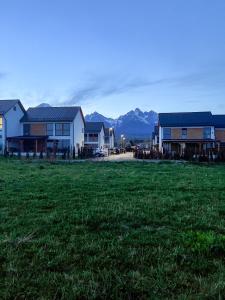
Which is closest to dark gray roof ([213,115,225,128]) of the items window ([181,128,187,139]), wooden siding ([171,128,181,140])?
window ([181,128,187,139])

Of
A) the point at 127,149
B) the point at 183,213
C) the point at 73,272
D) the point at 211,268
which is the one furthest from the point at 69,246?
the point at 127,149

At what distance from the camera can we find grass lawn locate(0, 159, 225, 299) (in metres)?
4.05

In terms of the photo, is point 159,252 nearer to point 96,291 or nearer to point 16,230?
point 96,291

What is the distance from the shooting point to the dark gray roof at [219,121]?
209ft

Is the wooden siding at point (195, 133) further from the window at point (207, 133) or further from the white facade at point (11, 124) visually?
the white facade at point (11, 124)

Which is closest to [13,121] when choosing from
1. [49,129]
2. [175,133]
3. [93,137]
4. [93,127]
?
[49,129]

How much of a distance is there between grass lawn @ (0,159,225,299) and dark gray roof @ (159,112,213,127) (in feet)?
170

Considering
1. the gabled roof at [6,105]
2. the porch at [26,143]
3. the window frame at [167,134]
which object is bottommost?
the porch at [26,143]

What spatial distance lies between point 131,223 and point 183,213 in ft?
5.47

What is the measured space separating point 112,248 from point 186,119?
5870 centimetres

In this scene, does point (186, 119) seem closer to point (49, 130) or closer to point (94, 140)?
point (49, 130)

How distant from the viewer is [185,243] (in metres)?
5.73

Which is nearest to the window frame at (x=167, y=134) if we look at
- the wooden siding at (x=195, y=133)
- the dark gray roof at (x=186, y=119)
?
the dark gray roof at (x=186, y=119)

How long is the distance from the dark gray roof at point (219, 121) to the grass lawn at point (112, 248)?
5599 centimetres
